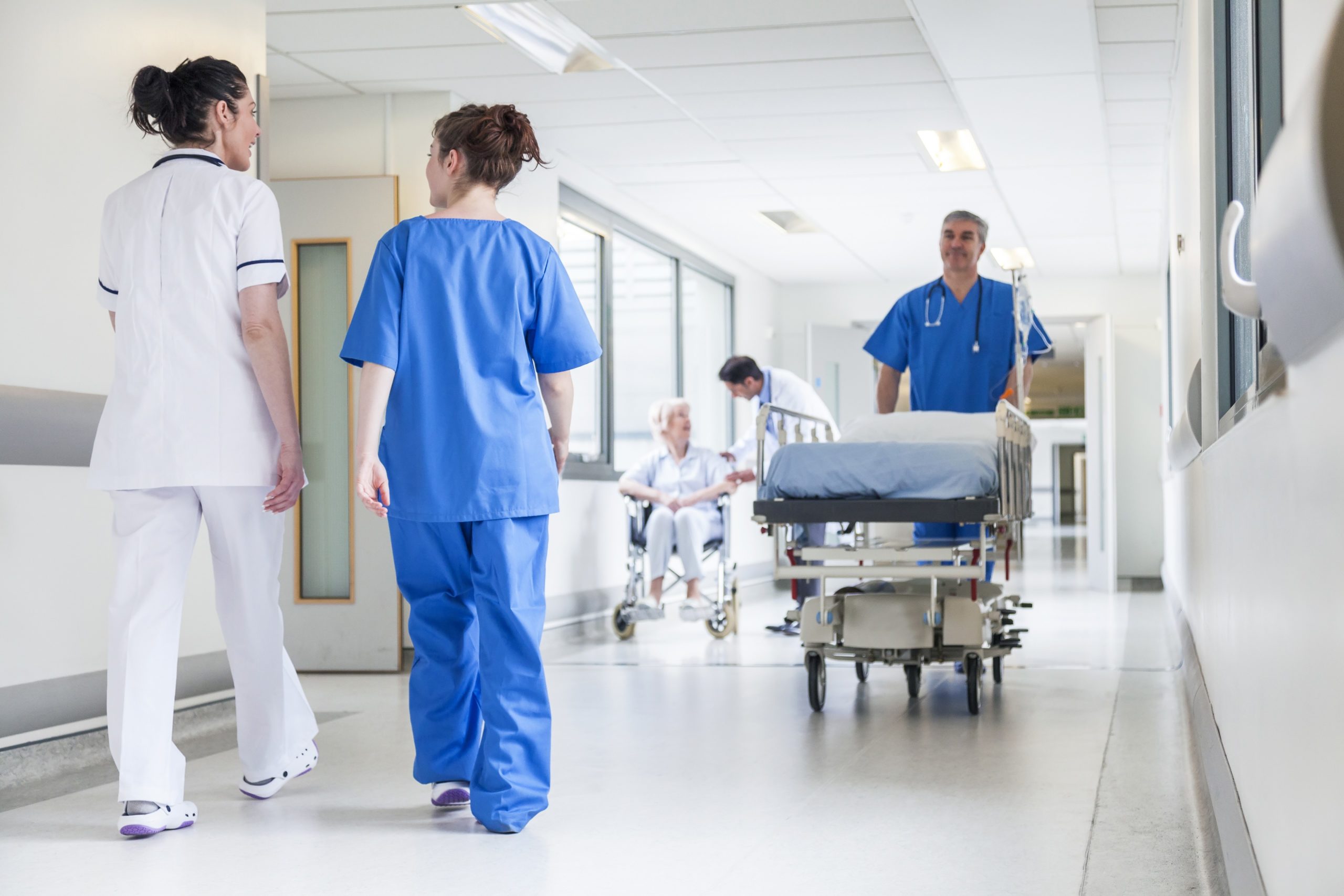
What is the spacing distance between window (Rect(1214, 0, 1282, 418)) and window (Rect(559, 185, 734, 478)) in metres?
3.69

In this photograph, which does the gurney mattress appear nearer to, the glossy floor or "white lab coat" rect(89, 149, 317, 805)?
the glossy floor

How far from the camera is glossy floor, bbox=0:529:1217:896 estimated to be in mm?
2191

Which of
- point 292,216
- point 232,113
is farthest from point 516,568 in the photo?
point 292,216

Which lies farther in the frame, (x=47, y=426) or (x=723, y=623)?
(x=723, y=623)

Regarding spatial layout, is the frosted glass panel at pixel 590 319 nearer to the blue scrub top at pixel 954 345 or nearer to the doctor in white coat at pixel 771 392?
the doctor in white coat at pixel 771 392

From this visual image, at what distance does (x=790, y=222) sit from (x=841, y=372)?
83.6 inches

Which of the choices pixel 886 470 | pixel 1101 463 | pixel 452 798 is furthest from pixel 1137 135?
pixel 452 798

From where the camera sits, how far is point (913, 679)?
4297 mm

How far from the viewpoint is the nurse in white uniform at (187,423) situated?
100 inches

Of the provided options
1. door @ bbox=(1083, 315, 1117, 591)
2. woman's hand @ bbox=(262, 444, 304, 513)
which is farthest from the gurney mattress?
door @ bbox=(1083, 315, 1117, 591)

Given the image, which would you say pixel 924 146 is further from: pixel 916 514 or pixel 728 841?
pixel 728 841

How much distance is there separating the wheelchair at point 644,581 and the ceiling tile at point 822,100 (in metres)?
2.07

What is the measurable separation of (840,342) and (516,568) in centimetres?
801

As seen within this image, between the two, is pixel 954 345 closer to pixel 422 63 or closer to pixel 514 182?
pixel 514 182
